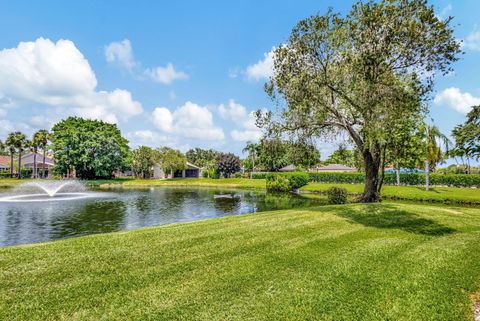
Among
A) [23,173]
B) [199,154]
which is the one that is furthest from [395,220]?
[199,154]

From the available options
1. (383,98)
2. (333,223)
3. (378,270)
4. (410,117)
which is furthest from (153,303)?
(410,117)

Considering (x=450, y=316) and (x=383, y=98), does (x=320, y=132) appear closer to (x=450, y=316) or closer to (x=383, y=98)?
(x=383, y=98)

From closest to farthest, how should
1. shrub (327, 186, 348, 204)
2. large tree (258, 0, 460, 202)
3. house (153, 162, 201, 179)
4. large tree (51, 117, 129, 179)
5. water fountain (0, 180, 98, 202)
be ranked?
large tree (258, 0, 460, 202) < shrub (327, 186, 348, 204) < water fountain (0, 180, 98, 202) < large tree (51, 117, 129, 179) < house (153, 162, 201, 179)

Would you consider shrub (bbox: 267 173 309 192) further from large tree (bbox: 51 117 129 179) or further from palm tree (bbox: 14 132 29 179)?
palm tree (bbox: 14 132 29 179)

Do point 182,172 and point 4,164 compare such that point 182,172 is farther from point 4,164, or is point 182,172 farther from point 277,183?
point 277,183

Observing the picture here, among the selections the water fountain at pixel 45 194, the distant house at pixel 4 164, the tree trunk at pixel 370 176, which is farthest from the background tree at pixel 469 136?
the distant house at pixel 4 164

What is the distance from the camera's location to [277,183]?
44844 mm

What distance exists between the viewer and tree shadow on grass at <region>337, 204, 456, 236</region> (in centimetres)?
981

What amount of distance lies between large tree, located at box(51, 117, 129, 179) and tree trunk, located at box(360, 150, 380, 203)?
57827 mm

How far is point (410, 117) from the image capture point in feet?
46.2

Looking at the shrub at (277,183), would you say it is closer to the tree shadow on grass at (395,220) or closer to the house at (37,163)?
the tree shadow on grass at (395,220)

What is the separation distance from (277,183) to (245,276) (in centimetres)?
3972

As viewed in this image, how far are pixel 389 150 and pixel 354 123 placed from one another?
15.3 feet

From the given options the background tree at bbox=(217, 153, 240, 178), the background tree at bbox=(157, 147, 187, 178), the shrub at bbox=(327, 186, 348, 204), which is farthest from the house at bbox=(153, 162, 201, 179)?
the shrub at bbox=(327, 186, 348, 204)
